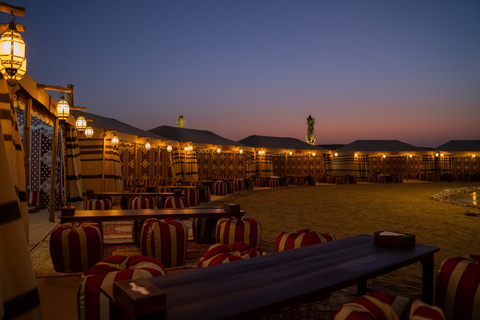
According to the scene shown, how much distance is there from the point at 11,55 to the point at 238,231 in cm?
303

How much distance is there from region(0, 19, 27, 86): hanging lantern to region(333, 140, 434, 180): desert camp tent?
2410 centimetres

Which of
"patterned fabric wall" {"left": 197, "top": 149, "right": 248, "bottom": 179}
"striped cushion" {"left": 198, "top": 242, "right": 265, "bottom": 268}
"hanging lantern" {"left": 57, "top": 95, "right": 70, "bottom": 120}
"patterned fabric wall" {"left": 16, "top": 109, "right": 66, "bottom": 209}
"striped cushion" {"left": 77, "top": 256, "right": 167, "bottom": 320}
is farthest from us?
"patterned fabric wall" {"left": 197, "top": 149, "right": 248, "bottom": 179}

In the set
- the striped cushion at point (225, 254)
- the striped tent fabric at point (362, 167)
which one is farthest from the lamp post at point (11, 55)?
the striped tent fabric at point (362, 167)

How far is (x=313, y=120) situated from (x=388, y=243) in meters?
49.4

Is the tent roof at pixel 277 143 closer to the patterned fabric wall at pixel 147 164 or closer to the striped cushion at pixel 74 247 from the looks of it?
the patterned fabric wall at pixel 147 164

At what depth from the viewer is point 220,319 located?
1315 millimetres

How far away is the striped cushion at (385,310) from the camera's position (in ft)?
5.02

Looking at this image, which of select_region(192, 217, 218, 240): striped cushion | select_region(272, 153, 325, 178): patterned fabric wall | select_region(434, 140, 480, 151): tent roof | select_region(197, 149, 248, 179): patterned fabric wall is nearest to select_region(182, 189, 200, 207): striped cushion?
select_region(192, 217, 218, 240): striped cushion

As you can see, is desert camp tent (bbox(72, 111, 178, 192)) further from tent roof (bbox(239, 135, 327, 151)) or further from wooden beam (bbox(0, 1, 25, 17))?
tent roof (bbox(239, 135, 327, 151))

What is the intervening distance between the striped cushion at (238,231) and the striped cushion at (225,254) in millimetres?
1010

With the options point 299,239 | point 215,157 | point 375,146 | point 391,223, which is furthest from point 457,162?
point 299,239

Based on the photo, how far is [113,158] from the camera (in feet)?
32.1

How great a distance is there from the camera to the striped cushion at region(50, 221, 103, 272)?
3641 millimetres

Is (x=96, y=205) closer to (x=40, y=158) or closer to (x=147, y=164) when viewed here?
(x=40, y=158)
